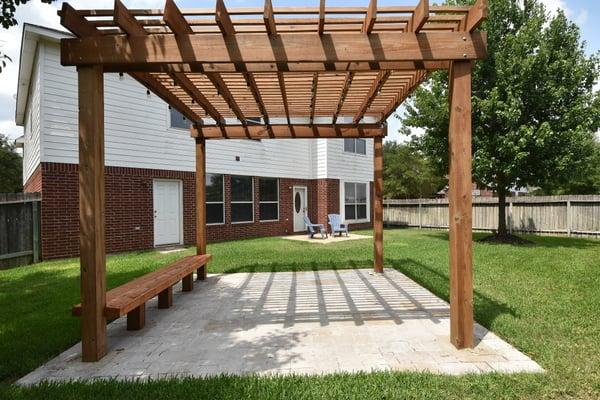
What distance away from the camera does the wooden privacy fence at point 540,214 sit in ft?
43.5

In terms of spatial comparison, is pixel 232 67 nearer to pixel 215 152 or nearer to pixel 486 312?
pixel 486 312

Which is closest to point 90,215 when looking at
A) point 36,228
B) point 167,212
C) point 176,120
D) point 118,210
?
point 36,228

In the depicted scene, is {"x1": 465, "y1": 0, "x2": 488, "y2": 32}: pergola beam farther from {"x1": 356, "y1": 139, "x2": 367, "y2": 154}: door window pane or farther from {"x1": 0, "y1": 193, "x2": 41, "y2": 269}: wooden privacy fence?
{"x1": 356, "y1": 139, "x2": 367, "y2": 154}: door window pane

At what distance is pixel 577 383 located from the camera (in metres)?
2.81

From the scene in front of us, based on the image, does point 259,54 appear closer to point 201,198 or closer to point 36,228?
point 201,198

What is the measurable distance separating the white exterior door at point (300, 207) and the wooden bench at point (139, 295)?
35.0 ft

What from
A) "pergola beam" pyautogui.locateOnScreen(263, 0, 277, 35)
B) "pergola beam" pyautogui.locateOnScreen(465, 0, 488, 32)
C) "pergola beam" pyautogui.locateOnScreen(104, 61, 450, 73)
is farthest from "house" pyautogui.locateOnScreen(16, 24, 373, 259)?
"pergola beam" pyautogui.locateOnScreen(465, 0, 488, 32)

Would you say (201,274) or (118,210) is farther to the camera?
(118,210)

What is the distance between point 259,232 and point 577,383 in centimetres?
1249

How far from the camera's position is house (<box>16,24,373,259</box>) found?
9.34 meters

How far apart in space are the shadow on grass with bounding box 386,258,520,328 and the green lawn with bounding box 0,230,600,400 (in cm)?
2

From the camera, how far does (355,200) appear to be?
1803 centimetres

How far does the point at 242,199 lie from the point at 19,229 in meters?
6.92

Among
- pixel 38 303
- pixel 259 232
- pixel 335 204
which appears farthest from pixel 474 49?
pixel 335 204
